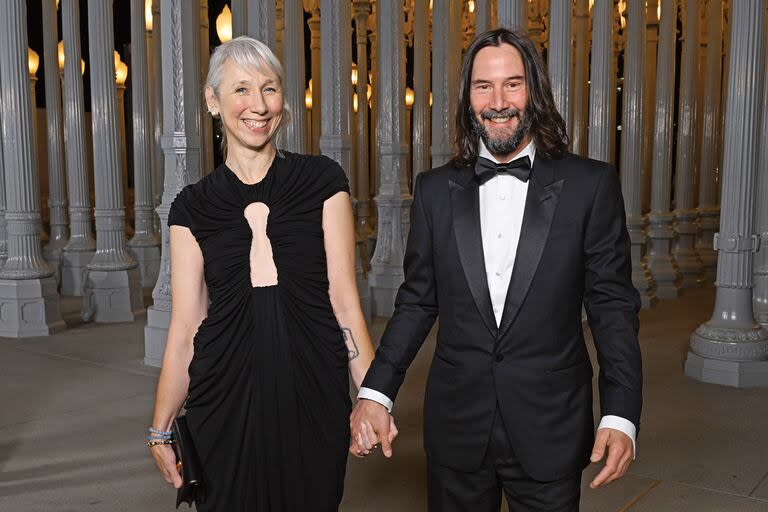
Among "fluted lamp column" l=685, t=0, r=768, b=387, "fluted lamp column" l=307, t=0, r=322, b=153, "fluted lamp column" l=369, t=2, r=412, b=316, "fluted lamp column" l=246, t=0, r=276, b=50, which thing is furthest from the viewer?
"fluted lamp column" l=307, t=0, r=322, b=153

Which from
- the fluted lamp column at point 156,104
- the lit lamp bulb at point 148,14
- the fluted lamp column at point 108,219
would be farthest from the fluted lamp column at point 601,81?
the lit lamp bulb at point 148,14

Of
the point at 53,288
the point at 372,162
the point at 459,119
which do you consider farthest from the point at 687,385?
the point at 372,162

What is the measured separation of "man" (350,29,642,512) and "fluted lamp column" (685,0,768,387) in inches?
216

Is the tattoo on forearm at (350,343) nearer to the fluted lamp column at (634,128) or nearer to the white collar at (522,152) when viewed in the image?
the white collar at (522,152)

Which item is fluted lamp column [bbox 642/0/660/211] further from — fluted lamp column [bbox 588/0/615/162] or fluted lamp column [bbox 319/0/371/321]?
fluted lamp column [bbox 319/0/371/321]

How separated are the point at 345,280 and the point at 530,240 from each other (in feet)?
1.94

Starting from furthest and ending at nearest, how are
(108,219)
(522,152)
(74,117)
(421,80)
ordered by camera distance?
(421,80) < (74,117) < (108,219) < (522,152)

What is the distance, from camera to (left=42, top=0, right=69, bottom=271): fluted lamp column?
42.0ft

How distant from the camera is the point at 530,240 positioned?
239cm

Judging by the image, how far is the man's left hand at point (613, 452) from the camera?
2.25m

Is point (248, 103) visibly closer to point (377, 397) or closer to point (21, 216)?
point (377, 397)

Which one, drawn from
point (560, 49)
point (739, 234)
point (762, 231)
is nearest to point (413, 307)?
point (739, 234)

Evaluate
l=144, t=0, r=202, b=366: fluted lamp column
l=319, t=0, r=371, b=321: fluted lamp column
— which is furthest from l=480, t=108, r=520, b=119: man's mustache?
l=319, t=0, r=371, b=321: fluted lamp column


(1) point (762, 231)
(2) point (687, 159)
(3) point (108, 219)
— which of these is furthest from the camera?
(2) point (687, 159)
